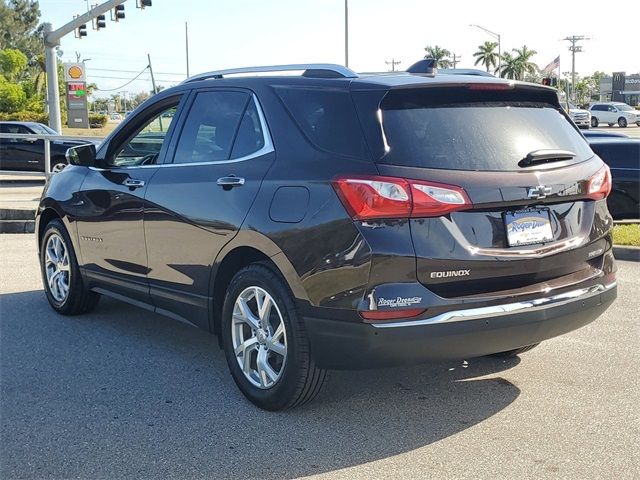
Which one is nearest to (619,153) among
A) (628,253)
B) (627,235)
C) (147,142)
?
(627,235)

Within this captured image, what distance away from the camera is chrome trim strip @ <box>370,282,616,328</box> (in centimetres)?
368

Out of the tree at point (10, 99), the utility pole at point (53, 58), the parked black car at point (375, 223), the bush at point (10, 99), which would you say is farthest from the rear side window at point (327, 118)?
the bush at point (10, 99)

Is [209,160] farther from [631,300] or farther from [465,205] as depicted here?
[631,300]

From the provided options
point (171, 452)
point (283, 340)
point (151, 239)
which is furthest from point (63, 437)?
point (151, 239)

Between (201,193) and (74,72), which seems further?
(74,72)

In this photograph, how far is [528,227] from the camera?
13.0ft

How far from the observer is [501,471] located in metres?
3.53

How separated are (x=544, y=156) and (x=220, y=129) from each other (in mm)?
1945

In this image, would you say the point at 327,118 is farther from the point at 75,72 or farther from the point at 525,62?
the point at 525,62

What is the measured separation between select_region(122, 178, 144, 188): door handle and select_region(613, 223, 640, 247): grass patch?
260 inches

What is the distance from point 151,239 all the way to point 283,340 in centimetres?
145

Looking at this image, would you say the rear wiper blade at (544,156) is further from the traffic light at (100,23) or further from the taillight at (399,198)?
the traffic light at (100,23)

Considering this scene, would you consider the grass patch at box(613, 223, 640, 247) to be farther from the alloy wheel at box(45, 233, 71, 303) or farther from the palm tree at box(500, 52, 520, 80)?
the palm tree at box(500, 52, 520, 80)

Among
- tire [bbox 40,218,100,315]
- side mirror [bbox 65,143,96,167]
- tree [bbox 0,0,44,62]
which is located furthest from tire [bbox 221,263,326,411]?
tree [bbox 0,0,44,62]
